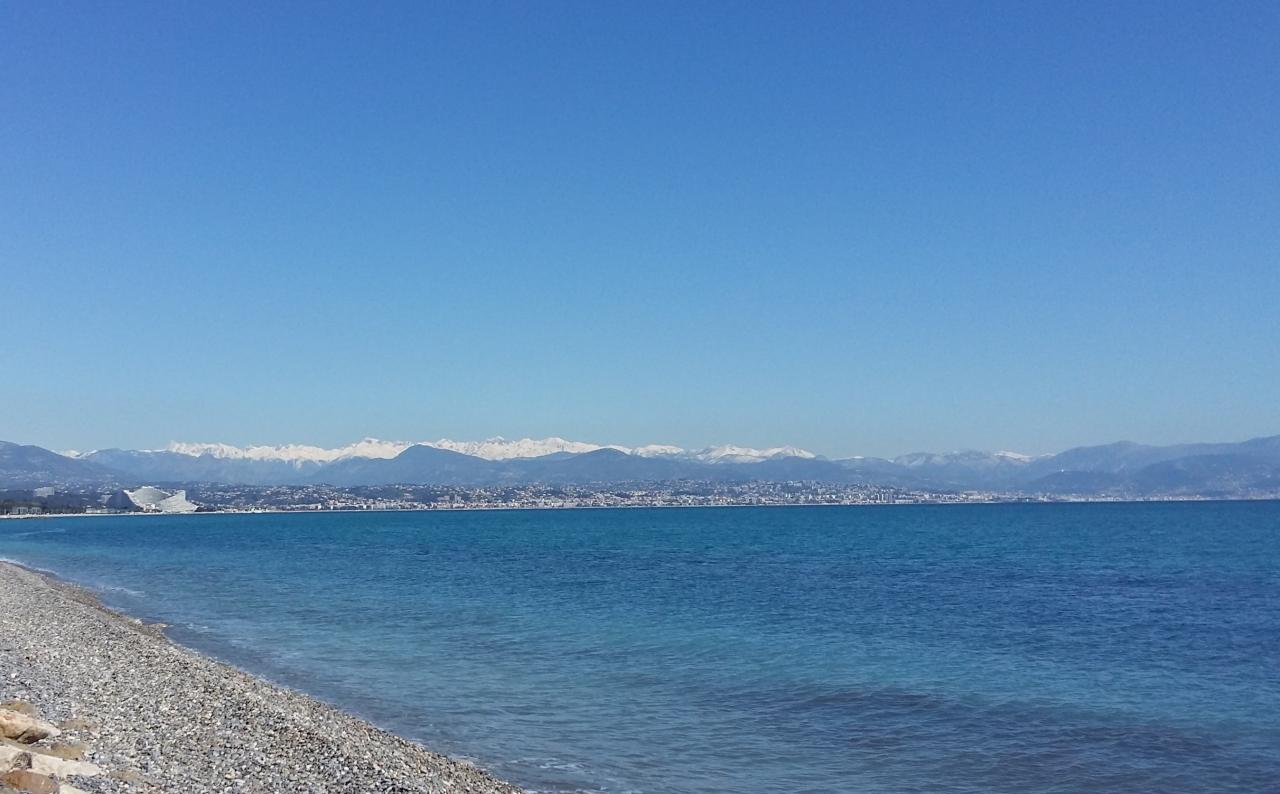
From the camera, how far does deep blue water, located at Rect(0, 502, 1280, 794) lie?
1900 centimetres

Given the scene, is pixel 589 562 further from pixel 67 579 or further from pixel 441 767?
pixel 441 767

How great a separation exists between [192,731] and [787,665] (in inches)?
691

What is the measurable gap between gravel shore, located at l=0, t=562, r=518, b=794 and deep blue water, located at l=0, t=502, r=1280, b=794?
2329 millimetres

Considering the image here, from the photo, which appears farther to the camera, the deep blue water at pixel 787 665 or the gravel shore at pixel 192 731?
the deep blue water at pixel 787 665

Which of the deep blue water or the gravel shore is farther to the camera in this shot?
the deep blue water

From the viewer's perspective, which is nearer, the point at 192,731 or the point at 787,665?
the point at 192,731

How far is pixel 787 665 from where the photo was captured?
28.7 m

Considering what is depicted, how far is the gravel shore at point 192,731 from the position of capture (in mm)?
14133

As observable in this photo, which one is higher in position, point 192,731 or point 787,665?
point 192,731

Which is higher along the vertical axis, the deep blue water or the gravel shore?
the gravel shore

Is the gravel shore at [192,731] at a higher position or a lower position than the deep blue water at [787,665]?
higher

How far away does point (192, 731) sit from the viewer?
1691cm

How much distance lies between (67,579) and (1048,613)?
5773 cm

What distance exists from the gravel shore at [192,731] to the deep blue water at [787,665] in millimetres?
2329
